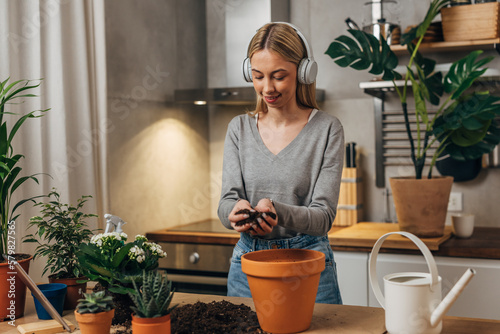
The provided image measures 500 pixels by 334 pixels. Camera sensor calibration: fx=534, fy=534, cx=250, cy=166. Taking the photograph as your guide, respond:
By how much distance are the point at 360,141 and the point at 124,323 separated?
2018mm

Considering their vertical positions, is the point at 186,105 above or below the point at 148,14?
below

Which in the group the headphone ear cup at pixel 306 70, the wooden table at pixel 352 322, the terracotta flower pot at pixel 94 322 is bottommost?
the wooden table at pixel 352 322

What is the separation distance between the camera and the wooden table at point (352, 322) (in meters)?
1.09

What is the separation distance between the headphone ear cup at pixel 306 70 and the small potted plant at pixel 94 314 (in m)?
0.77

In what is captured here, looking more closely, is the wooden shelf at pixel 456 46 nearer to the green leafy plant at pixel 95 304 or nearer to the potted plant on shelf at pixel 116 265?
the potted plant on shelf at pixel 116 265

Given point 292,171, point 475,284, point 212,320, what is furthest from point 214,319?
point 475,284

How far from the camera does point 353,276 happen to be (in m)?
2.29

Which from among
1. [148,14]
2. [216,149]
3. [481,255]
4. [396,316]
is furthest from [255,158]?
[216,149]

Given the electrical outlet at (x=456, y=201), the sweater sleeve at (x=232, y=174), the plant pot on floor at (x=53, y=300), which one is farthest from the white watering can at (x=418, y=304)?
the electrical outlet at (x=456, y=201)

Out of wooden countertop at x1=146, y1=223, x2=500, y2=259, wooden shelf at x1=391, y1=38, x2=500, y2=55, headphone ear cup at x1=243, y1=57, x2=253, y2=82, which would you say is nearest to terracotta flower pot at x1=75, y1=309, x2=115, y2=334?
headphone ear cup at x1=243, y1=57, x2=253, y2=82

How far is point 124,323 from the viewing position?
1.17m

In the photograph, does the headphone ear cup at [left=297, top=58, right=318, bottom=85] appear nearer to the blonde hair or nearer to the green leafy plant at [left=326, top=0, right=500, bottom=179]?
the blonde hair

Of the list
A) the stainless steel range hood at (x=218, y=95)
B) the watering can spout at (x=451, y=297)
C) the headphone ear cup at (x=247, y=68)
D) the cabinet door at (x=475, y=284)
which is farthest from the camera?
the stainless steel range hood at (x=218, y=95)

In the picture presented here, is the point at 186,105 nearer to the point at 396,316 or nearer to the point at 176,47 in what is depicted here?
the point at 176,47
